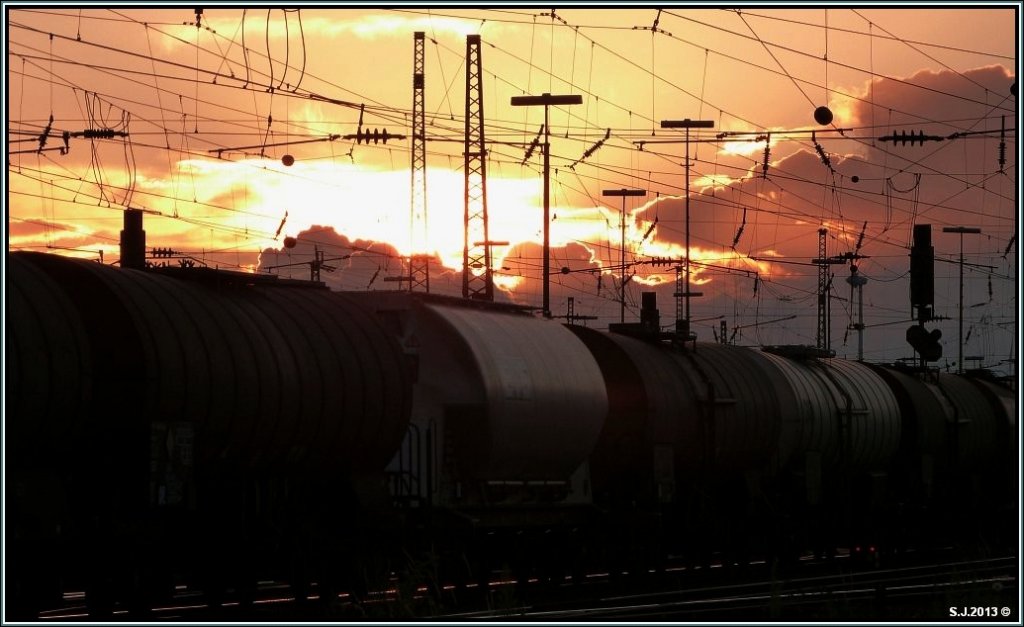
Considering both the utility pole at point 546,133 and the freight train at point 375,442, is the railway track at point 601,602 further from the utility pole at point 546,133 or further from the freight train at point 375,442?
the utility pole at point 546,133

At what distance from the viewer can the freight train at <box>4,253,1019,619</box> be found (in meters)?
15.6

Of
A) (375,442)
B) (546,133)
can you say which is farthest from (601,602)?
(546,133)

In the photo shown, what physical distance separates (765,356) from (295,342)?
16.8 m

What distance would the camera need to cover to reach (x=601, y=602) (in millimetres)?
22281

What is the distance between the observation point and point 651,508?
27.1 metres

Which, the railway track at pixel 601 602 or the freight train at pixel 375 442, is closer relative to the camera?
the freight train at pixel 375 442

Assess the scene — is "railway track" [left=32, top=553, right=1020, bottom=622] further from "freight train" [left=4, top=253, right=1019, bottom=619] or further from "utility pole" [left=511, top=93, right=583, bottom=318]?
"utility pole" [left=511, top=93, right=583, bottom=318]

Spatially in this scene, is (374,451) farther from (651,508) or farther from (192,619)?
(651,508)

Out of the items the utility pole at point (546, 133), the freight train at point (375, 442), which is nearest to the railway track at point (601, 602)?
the freight train at point (375, 442)

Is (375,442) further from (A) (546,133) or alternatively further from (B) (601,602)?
(A) (546,133)

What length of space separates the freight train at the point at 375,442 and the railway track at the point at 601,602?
0.41 m

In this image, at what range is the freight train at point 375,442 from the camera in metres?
15.6

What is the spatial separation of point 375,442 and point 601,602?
4.70 metres

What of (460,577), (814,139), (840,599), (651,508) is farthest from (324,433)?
(814,139)
